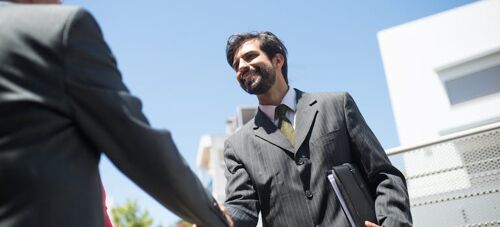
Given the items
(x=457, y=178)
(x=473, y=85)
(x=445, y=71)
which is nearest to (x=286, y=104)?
(x=457, y=178)

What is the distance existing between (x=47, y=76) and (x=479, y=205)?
10.9ft

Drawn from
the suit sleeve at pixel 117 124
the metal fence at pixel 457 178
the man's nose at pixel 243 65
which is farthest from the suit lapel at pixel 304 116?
the suit sleeve at pixel 117 124

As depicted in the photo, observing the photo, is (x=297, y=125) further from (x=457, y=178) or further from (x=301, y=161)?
(x=457, y=178)

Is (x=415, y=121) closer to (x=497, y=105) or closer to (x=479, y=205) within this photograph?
(x=497, y=105)

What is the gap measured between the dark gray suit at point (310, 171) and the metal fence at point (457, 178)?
4.13 feet

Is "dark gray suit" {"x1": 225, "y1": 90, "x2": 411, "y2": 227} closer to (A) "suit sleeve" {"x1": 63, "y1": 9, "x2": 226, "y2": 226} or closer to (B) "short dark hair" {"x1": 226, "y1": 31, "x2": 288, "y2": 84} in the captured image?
(B) "short dark hair" {"x1": 226, "y1": 31, "x2": 288, "y2": 84}

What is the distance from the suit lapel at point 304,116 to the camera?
262cm

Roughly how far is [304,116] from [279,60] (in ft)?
2.76

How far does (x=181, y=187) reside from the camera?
1.22 metres

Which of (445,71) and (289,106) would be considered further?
(445,71)

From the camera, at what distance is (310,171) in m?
→ 2.51

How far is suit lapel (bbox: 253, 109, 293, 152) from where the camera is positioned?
266 centimetres

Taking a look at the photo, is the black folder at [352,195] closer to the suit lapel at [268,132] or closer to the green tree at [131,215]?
the suit lapel at [268,132]

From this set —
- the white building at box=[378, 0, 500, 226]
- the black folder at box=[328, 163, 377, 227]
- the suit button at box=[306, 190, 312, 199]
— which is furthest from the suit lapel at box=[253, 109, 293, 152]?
the white building at box=[378, 0, 500, 226]
